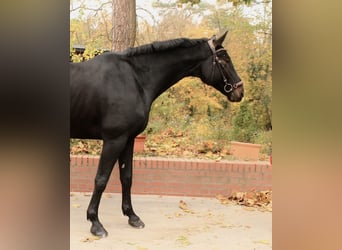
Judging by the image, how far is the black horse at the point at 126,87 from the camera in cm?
316

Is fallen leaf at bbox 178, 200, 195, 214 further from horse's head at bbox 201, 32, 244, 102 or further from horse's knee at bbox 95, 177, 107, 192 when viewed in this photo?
horse's head at bbox 201, 32, 244, 102

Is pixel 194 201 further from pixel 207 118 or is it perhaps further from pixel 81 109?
pixel 207 118

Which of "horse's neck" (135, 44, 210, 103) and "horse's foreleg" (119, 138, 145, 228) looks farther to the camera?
"horse's foreleg" (119, 138, 145, 228)

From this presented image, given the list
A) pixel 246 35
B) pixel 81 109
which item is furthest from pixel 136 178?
pixel 246 35

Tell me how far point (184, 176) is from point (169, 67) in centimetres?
166

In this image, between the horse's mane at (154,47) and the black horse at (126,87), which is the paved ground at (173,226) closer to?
the black horse at (126,87)

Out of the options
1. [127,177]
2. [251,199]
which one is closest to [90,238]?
[127,177]

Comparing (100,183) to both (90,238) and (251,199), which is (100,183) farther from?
(251,199)

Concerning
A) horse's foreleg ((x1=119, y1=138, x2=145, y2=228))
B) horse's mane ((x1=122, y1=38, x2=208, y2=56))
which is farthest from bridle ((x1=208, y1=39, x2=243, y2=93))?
horse's foreleg ((x1=119, y1=138, x2=145, y2=228))

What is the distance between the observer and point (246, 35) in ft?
22.9

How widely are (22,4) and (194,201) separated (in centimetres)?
388

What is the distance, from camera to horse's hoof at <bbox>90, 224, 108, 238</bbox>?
316 centimetres

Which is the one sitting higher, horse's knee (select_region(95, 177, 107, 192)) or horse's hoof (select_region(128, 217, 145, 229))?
horse's knee (select_region(95, 177, 107, 192))

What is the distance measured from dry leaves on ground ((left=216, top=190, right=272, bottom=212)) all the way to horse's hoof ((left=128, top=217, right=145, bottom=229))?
1237 millimetres
